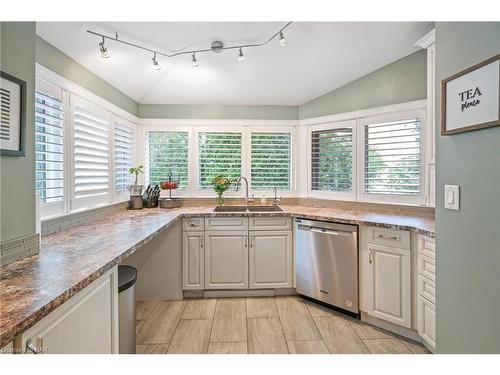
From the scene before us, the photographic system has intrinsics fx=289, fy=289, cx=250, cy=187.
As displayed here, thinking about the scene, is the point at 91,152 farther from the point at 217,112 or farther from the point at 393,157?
the point at 393,157

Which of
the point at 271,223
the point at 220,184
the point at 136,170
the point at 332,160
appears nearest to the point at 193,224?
the point at 220,184

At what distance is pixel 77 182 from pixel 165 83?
4.91 feet

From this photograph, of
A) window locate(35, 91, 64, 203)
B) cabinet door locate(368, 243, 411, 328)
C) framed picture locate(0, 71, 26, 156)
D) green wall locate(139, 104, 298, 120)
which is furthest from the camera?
green wall locate(139, 104, 298, 120)

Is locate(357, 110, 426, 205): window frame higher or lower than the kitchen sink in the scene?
higher

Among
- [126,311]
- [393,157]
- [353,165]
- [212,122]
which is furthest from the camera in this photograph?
[212,122]

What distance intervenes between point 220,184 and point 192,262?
100 centimetres

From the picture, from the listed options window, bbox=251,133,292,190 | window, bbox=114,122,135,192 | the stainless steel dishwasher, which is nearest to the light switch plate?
the stainless steel dishwasher

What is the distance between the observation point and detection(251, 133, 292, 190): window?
379cm

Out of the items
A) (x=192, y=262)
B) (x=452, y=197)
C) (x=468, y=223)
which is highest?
(x=452, y=197)

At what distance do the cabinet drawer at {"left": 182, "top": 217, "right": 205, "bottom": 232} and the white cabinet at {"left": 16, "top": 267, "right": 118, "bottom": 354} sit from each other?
1.61 m

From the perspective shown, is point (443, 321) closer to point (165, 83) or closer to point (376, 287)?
point (376, 287)

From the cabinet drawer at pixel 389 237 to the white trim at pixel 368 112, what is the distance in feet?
4.07

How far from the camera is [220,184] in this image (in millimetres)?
3596

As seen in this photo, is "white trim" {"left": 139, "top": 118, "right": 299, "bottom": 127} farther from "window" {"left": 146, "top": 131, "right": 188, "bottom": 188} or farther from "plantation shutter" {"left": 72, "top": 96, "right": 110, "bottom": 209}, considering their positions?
"plantation shutter" {"left": 72, "top": 96, "right": 110, "bottom": 209}
